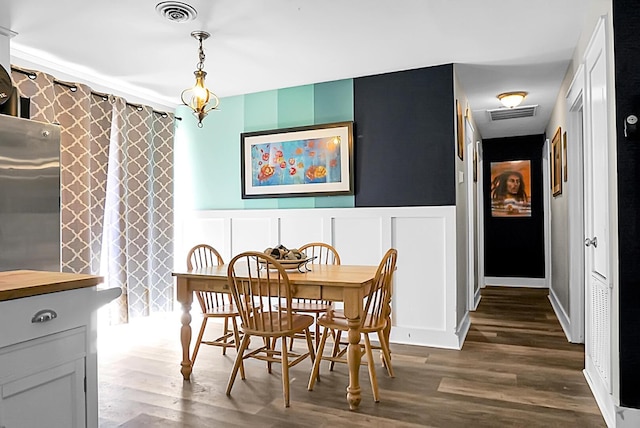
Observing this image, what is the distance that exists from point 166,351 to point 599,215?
331 cm

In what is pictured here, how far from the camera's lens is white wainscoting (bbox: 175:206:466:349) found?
3.87 metres

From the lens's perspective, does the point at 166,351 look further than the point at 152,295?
No

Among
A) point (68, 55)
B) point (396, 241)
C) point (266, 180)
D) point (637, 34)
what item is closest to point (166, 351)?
point (266, 180)

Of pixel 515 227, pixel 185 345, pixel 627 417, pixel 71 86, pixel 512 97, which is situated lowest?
pixel 627 417

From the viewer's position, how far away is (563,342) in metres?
3.94

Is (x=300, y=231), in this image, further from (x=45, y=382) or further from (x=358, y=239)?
(x=45, y=382)

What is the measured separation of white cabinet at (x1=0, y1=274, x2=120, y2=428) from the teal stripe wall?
2985 millimetres

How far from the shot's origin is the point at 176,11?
9.27ft

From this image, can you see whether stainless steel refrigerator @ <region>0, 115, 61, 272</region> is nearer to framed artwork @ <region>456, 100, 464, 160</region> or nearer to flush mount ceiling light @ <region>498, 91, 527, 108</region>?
framed artwork @ <region>456, 100, 464, 160</region>

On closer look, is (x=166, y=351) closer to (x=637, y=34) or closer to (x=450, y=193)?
(x=450, y=193)

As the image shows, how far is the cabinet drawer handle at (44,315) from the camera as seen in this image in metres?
1.37

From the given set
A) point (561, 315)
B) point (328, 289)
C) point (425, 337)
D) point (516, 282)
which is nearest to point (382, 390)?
point (328, 289)

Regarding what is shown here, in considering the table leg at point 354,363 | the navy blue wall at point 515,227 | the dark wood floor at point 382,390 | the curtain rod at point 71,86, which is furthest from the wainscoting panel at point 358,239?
the navy blue wall at point 515,227

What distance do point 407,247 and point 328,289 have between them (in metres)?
1.53
